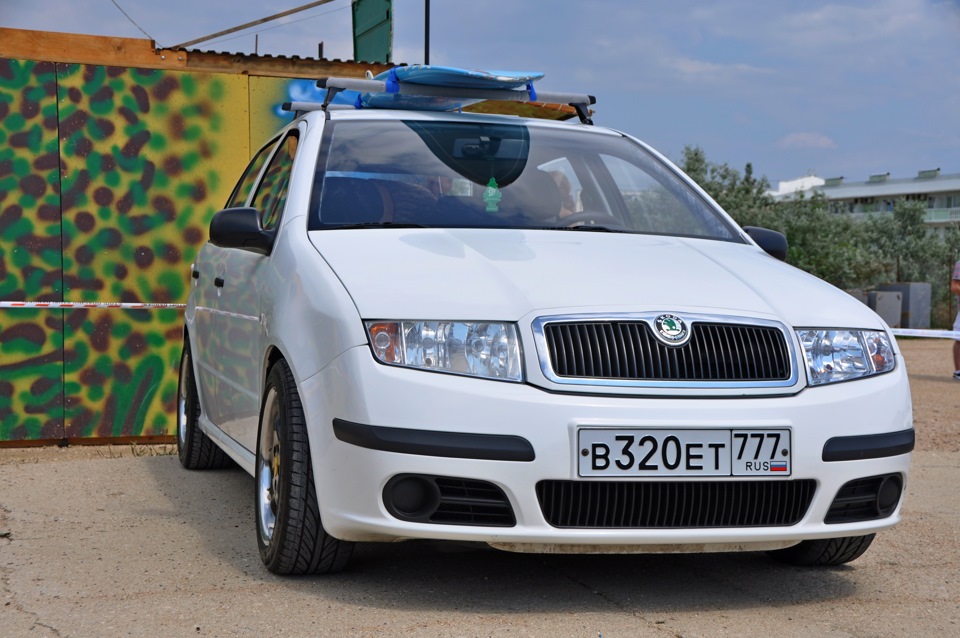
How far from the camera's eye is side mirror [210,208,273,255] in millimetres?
4559

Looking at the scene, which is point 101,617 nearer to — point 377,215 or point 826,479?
point 377,215

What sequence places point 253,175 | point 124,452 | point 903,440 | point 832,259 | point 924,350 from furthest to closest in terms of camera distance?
point 832,259
point 924,350
point 124,452
point 253,175
point 903,440

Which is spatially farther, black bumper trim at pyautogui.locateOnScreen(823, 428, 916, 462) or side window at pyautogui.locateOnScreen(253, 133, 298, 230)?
side window at pyautogui.locateOnScreen(253, 133, 298, 230)

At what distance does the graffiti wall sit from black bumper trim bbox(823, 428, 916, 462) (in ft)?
19.0

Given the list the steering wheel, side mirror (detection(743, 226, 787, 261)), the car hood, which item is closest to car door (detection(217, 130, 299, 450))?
the car hood

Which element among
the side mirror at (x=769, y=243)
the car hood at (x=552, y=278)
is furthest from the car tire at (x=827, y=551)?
the side mirror at (x=769, y=243)

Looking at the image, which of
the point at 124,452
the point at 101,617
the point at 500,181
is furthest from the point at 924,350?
the point at 101,617

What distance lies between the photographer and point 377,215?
448cm

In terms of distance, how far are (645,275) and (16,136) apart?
562 centimetres

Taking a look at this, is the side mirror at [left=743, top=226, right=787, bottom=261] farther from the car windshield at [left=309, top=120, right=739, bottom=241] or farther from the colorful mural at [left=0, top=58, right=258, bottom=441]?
the colorful mural at [left=0, top=58, right=258, bottom=441]

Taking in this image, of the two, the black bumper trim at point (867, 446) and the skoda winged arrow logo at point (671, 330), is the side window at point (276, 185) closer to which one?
the skoda winged arrow logo at point (671, 330)

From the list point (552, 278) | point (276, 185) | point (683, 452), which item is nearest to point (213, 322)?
point (276, 185)

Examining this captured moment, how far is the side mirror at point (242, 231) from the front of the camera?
4.56 meters

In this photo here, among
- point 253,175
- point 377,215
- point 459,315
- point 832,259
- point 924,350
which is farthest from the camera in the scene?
point 832,259
